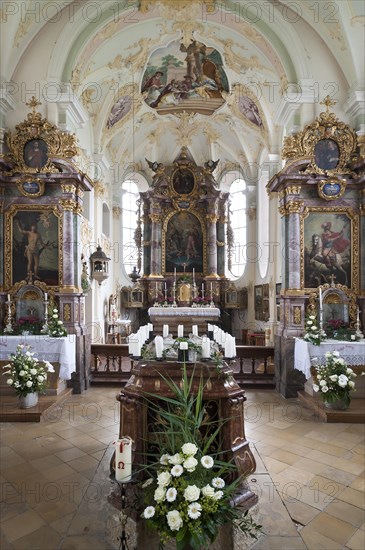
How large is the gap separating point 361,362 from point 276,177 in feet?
13.9

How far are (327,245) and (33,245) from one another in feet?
21.2

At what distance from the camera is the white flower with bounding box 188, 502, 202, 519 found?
2.18m

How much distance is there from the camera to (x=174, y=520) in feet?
7.16

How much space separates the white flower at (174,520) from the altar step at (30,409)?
4684 mm

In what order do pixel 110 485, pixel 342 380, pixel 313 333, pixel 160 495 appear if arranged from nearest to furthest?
pixel 160 495, pixel 110 485, pixel 342 380, pixel 313 333

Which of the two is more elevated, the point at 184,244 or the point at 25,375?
the point at 184,244

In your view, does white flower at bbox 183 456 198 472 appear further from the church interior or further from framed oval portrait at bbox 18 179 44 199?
framed oval portrait at bbox 18 179 44 199

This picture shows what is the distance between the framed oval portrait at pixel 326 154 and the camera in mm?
8203

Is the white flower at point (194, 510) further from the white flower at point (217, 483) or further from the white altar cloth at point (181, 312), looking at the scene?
the white altar cloth at point (181, 312)

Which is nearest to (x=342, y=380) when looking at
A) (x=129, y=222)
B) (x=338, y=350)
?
(x=338, y=350)

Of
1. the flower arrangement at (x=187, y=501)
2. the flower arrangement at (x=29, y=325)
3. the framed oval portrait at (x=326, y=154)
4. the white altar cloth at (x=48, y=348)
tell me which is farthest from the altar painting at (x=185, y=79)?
the flower arrangement at (x=187, y=501)

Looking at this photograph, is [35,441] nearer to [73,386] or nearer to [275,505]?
[73,386]

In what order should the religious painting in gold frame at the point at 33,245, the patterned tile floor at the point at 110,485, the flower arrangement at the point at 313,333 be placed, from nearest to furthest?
the patterned tile floor at the point at 110,485
the flower arrangement at the point at 313,333
the religious painting in gold frame at the point at 33,245

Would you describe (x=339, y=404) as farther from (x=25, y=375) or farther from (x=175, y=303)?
(x=175, y=303)
